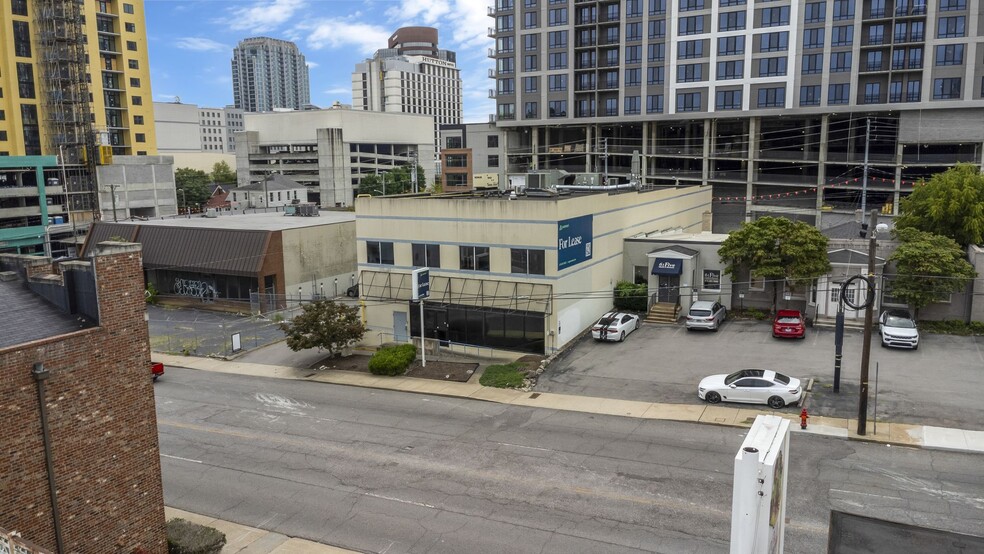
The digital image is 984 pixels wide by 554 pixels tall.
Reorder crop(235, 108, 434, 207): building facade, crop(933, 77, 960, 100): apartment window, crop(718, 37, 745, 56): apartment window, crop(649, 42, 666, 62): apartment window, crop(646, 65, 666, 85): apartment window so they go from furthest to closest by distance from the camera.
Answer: crop(235, 108, 434, 207): building facade, crop(646, 65, 666, 85): apartment window, crop(649, 42, 666, 62): apartment window, crop(718, 37, 745, 56): apartment window, crop(933, 77, 960, 100): apartment window

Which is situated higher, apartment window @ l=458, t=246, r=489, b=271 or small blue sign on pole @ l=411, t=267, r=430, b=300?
apartment window @ l=458, t=246, r=489, b=271

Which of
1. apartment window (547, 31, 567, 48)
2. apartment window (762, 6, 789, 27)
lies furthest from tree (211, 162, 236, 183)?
apartment window (762, 6, 789, 27)

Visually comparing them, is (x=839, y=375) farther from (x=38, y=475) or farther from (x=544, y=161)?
(x=544, y=161)

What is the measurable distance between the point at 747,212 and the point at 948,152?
20.2 meters

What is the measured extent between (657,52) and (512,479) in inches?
2762

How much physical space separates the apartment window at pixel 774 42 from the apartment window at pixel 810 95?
4643mm

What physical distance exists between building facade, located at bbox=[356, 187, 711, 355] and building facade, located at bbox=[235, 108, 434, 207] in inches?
3722

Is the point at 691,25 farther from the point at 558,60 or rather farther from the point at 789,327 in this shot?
the point at 789,327

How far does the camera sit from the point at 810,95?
73875mm

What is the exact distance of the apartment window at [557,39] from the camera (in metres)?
87.4

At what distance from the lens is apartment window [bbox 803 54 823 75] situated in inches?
2872

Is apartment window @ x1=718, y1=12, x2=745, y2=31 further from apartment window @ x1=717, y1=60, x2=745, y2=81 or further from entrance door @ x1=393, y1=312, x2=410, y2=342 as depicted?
entrance door @ x1=393, y1=312, x2=410, y2=342

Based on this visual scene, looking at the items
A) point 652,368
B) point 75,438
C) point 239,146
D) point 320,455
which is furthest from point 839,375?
point 239,146

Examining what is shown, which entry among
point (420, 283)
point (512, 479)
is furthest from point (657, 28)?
point (512, 479)
